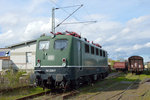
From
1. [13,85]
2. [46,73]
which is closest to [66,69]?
[46,73]

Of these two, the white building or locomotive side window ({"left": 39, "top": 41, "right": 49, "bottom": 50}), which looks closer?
locomotive side window ({"left": 39, "top": 41, "right": 49, "bottom": 50})

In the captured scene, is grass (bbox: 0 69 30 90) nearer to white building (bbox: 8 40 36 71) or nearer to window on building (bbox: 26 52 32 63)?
white building (bbox: 8 40 36 71)

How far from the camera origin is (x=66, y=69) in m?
9.69

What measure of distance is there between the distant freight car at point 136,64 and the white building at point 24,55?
14.9 meters

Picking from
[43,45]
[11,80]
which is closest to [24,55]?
[11,80]

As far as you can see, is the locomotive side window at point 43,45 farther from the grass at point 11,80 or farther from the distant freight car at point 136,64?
the distant freight car at point 136,64

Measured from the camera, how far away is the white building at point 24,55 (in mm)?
25386

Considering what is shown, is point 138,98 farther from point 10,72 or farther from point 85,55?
point 10,72

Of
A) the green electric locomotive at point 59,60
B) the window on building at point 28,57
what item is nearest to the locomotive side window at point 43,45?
the green electric locomotive at point 59,60

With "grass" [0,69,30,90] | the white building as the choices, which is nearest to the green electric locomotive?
"grass" [0,69,30,90]

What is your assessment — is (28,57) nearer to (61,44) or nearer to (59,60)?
(61,44)

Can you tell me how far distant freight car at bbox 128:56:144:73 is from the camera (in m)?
27.0

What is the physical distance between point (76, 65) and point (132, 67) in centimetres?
1927

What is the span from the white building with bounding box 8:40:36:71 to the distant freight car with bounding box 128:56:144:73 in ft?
48.8
